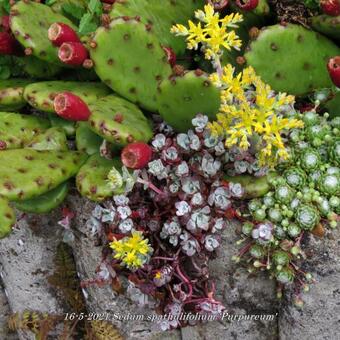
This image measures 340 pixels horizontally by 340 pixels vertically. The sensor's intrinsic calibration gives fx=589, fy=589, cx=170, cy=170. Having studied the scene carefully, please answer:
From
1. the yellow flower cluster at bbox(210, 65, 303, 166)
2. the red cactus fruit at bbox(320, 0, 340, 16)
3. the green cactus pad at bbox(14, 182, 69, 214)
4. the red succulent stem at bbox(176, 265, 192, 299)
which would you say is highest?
the red cactus fruit at bbox(320, 0, 340, 16)

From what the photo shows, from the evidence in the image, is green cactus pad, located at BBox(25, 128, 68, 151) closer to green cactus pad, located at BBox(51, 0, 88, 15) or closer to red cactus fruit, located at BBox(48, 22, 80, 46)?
red cactus fruit, located at BBox(48, 22, 80, 46)

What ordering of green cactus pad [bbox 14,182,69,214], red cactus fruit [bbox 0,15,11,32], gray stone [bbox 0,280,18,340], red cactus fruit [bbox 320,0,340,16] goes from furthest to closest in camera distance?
gray stone [bbox 0,280,18,340] → red cactus fruit [bbox 0,15,11,32] → green cactus pad [bbox 14,182,69,214] → red cactus fruit [bbox 320,0,340,16]

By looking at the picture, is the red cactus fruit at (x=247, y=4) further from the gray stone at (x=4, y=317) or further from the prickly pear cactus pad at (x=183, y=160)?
the gray stone at (x=4, y=317)

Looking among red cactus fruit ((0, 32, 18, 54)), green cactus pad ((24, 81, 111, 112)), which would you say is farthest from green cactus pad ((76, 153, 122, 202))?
red cactus fruit ((0, 32, 18, 54))

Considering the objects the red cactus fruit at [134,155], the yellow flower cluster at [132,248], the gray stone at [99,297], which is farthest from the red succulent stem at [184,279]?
the red cactus fruit at [134,155]

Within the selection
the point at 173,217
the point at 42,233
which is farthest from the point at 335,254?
the point at 42,233

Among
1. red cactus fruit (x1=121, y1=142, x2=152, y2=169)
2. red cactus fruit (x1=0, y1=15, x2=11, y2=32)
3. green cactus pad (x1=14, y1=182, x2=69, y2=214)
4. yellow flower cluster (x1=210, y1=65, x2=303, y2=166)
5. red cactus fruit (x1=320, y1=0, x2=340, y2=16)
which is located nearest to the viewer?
yellow flower cluster (x1=210, y1=65, x2=303, y2=166)

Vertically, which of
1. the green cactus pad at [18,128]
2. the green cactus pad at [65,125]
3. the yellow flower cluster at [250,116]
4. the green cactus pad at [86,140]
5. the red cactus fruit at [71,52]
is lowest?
the green cactus pad at [18,128]

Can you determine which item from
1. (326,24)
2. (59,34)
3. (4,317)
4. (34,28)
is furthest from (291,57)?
(4,317)
